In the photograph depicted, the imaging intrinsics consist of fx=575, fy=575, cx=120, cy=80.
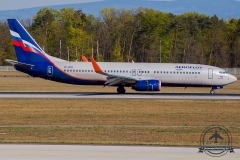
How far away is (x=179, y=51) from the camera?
115 meters

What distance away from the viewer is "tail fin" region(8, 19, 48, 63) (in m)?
47.4

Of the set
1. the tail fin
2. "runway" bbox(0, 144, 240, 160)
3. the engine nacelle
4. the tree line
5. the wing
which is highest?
the tree line

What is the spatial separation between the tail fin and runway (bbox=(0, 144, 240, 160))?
91.3 feet

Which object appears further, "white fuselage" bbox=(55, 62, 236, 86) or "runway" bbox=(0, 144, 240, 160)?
"white fuselage" bbox=(55, 62, 236, 86)

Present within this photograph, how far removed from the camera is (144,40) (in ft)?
386

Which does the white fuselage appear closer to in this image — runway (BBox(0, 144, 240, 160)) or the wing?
the wing

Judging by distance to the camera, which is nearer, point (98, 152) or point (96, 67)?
point (98, 152)

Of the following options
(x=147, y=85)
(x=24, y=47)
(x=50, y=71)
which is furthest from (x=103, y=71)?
(x=24, y=47)

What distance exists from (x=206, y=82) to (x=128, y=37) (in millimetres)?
72589

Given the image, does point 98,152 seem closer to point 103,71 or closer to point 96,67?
point 96,67

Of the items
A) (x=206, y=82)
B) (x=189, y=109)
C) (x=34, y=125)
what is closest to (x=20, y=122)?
(x=34, y=125)

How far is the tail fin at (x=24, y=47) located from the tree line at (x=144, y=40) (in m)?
60.0

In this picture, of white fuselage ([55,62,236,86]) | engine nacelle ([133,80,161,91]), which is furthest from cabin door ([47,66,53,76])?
engine nacelle ([133,80,161,91])

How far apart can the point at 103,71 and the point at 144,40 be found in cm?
7114
